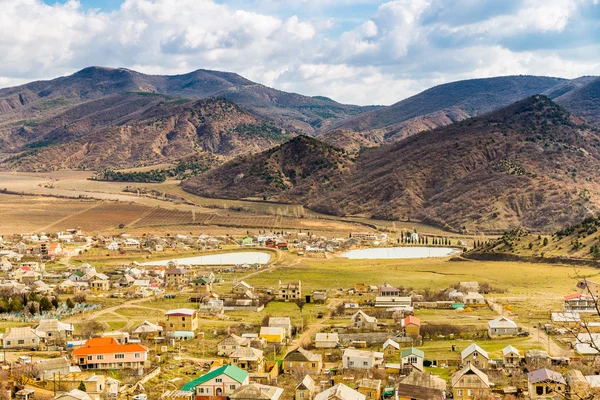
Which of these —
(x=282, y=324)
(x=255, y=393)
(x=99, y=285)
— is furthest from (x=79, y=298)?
(x=255, y=393)

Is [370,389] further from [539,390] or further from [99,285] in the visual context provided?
[99,285]

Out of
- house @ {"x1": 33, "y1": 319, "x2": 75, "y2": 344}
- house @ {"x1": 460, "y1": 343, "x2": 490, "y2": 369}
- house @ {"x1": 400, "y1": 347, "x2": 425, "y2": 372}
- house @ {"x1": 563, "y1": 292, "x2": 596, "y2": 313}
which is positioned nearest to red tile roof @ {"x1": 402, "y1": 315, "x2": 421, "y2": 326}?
house @ {"x1": 400, "y1": 347, "x2": 425, "y2": 372}

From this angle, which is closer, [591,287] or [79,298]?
[79,298]

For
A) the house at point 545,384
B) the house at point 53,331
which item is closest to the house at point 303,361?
the house at point 545,384

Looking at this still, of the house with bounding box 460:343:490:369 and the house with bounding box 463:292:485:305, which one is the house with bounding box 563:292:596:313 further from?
the house with bounding box 460:343:490:369

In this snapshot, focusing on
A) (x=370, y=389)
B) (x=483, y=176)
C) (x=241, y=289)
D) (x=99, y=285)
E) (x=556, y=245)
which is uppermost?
(x=483, y=176)

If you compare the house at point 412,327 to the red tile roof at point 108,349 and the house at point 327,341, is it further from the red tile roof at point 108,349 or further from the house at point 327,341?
the red tile roof at point 108,349
